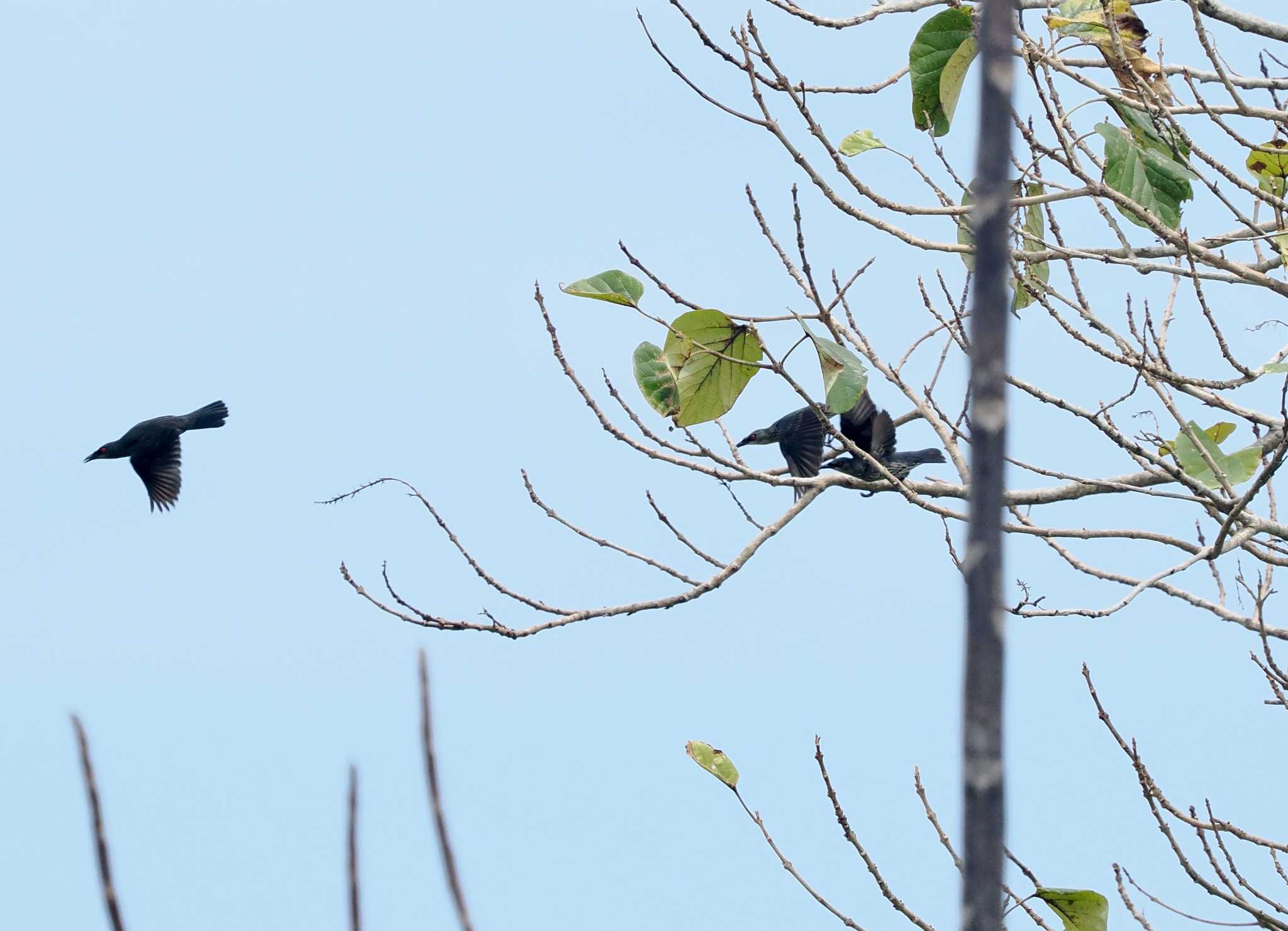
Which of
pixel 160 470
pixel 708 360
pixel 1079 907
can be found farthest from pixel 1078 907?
pixel 160 470

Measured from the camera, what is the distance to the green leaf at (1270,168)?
13.9 feet

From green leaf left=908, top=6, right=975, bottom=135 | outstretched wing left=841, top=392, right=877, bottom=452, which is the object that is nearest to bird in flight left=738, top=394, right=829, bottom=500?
outstretched wing left=841, top=392, right=877, bottom=452

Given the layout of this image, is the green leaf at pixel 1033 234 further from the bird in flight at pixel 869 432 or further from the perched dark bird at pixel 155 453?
the perched dark bird at pixel 155 453

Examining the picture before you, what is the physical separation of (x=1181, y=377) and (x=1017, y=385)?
0.51 meters

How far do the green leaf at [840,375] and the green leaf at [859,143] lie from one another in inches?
33.6

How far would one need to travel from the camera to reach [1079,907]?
3506 mm

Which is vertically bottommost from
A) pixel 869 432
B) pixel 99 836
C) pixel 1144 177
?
pixel 99 836

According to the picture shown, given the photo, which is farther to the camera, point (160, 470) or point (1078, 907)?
point (160, 470)

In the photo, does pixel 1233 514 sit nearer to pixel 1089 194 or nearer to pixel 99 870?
pixel 1089 194

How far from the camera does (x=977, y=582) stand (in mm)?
896

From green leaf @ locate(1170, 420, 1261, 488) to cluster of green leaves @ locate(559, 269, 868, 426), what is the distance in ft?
3.08

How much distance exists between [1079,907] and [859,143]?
237 centimetres

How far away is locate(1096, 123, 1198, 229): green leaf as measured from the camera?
13.0ft

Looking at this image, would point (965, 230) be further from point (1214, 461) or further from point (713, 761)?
point (713, 761)
